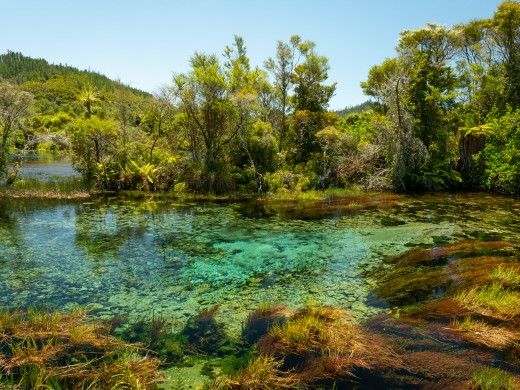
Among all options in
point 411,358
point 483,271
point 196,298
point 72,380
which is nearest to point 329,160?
point 483,271

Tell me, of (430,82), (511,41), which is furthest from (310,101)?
(511,41)

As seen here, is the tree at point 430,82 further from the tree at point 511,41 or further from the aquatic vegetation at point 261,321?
the aquatic vegetation at point 261,321

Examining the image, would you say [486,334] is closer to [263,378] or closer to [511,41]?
[263,378]

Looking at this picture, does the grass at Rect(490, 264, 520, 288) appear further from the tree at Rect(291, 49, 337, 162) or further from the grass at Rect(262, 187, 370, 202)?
the tree at Rect(291, 49, 337, 162)

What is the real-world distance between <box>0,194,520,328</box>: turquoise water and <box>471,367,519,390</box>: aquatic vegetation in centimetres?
244

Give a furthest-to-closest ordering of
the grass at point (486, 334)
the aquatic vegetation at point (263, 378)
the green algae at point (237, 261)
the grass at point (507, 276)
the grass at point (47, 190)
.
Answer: the grass at point (47, 190), the grass at point (507, 276), the green algae at point (237, 261), the grass at point (486, 334), the aquatic vegetation at point (263, 378)

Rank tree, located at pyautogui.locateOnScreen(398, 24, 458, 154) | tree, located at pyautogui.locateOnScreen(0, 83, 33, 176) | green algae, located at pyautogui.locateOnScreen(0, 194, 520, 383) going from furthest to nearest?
tree, located at pyautogui.locateOnScreen(398, 24, 458, 154) → tree, located at pyautogui.locateOnScreen(0, 83, 33, 176) → green algae, located at pyautogui.locateOnScreen(0, 194, 520, 383)

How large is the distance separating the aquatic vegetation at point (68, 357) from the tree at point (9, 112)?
2079cm

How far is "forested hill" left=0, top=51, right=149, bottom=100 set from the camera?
11400 cm

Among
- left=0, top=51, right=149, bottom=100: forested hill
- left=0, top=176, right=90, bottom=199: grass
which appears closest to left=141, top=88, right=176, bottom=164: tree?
left=0, top=176, right=90, bottom=199: grass

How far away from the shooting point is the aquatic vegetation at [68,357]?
423cm

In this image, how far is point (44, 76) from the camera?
444 ft

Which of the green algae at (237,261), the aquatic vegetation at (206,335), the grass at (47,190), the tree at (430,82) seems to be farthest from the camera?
the tree at (430,82)

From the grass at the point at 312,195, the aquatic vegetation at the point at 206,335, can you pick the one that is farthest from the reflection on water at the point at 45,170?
the aquatic vegetation at the point at 206,335
